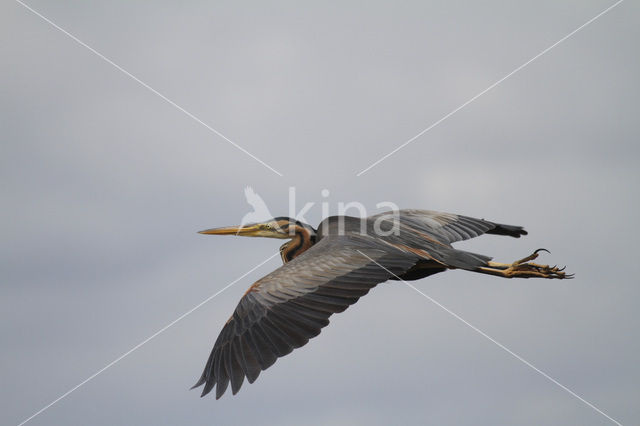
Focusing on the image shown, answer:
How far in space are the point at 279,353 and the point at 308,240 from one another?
3.91 m

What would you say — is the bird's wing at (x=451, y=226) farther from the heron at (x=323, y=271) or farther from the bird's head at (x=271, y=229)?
the bird's head at (x=271, y=229)

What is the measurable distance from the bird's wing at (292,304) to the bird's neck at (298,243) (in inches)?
56.2

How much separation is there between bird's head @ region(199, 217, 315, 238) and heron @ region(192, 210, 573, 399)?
2 cm

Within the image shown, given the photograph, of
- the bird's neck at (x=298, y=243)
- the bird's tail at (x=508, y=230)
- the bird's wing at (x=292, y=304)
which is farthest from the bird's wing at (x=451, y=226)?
the bird's wing at (x=292, y=304)

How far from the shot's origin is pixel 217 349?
12516 mm

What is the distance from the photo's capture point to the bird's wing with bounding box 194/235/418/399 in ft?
39.5

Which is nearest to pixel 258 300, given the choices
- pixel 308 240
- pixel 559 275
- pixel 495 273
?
pixel 308 240

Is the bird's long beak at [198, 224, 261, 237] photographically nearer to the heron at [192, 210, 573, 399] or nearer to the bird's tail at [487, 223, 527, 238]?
the heron at [192, 210, 573, 399]

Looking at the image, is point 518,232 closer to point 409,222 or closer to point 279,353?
point 409,222

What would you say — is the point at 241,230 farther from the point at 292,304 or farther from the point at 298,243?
the point at 292,304

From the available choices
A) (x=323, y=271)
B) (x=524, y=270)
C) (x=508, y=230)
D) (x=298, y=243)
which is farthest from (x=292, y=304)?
(x=508, y=230)

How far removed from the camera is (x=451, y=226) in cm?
1677

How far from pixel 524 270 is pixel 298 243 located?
12.4 ft

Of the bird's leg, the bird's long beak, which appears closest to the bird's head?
the bird's long beak
